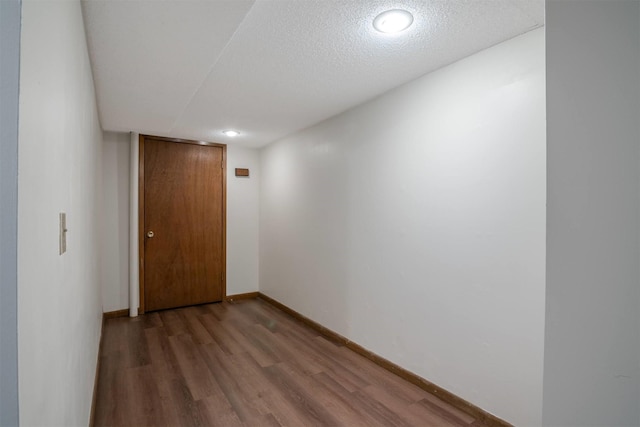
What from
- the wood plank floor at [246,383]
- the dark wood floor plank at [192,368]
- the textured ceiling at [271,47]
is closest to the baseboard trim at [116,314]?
the wood plank floor at [246,383]

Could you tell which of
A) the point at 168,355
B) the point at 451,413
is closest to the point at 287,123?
the point at 168,355

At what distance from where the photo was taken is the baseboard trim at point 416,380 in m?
1.79

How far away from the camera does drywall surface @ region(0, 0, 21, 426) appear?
44 cm

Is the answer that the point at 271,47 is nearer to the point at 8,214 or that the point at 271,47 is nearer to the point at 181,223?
the point at 8,214

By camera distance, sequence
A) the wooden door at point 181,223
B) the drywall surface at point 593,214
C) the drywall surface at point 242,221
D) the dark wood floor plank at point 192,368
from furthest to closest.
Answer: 1. the drywall surface at point 242,221
2. the wooden door at point 181,223
3. the dark wood floor plank at point 192,368
4. the drywall surface at point 593,214

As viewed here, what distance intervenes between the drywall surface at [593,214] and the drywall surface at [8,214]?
0.86 meters

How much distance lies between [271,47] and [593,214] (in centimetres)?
174

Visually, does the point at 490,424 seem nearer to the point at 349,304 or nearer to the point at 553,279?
the point at 349,304

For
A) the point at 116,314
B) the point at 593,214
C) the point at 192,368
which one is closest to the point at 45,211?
the point at 593,214

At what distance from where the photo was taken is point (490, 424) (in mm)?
1764

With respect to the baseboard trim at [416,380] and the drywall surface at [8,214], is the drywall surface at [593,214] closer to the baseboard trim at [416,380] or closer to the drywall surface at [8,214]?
→ the drywall surface at [8,214]

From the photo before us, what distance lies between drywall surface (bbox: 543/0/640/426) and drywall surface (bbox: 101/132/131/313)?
4260 mm

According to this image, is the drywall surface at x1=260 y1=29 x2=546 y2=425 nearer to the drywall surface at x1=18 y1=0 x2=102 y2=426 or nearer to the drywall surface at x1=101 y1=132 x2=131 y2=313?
the drywall surface at x1=18 y1=0 x2=102 y2=426

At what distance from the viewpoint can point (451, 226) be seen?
1.99 meters
